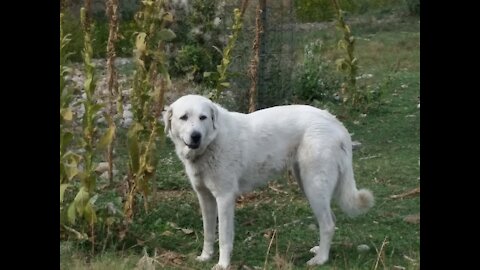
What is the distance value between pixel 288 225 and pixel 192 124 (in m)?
1.63

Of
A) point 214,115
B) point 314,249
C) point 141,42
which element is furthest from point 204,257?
point 141,42

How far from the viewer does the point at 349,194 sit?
18.5ft

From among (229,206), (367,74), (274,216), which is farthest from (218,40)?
(229,206)

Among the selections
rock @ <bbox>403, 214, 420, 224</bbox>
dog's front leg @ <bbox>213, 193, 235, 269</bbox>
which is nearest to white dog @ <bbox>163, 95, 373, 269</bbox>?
dog's front leg @ <bbox>213, 193, 235, 269</bbox>

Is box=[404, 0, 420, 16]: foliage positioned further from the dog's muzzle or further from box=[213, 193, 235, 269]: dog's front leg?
the dog's muzzle

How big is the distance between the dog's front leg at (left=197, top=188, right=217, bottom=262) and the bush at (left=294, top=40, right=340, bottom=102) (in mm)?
5588

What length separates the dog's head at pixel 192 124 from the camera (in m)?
5.14

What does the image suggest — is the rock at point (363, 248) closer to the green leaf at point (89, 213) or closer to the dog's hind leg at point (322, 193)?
the dog's hind leg at point (322, 193)

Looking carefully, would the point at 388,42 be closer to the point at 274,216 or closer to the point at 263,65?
Result: the point at 263,65

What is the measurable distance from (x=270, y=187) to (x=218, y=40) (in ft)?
14.6

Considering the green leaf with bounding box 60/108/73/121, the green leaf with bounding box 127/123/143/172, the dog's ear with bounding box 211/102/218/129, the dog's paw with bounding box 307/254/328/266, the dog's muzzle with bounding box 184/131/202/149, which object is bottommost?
the dog's paw with bounding box 307/254/328/266

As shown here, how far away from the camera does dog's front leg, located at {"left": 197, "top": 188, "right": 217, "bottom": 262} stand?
5.62m

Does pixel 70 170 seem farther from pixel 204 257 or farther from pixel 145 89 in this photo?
pixel 204 257

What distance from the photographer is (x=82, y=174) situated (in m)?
5.23
